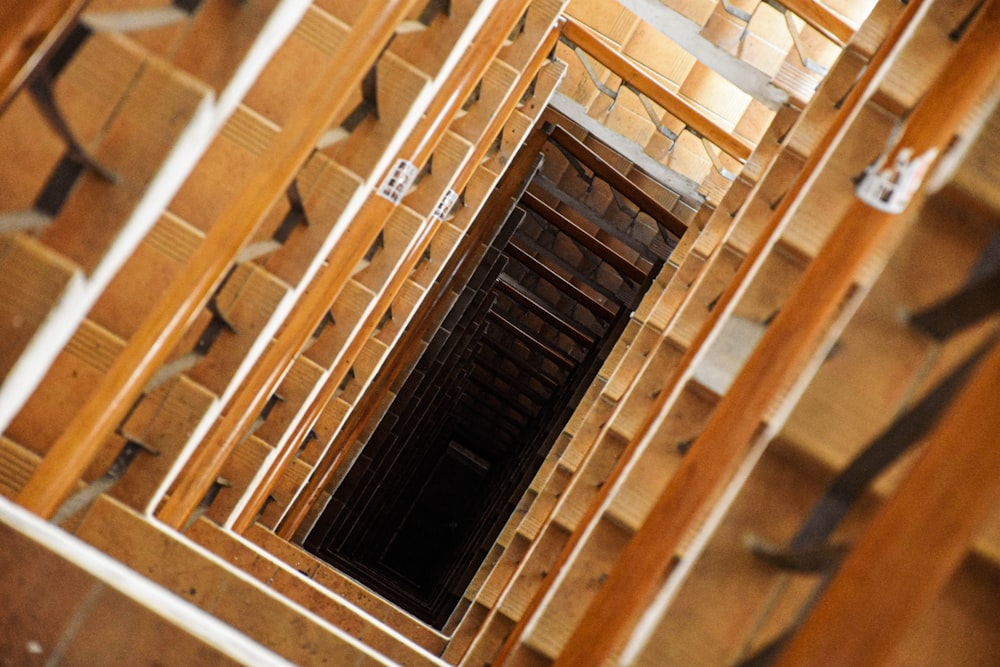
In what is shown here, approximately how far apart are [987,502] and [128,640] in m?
3.33

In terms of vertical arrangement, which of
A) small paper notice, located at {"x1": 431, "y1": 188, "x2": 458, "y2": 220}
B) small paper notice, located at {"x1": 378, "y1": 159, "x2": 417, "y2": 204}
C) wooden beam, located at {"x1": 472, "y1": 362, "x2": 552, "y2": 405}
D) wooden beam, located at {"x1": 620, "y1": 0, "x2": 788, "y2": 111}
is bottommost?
small paper notice, located at {"x1": 378, "y1": 159, "x2": 417, "y2": 204}

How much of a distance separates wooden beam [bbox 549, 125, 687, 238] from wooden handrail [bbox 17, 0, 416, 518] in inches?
344

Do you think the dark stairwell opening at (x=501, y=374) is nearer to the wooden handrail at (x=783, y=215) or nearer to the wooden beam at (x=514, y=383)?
the wooden beam at (x=514, y=383)

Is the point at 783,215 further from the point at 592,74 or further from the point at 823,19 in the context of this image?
the point at 592,74

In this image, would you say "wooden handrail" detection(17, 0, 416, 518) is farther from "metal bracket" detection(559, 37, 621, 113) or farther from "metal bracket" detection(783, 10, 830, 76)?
"metal bracket" detection(559, 37, 621, 113)

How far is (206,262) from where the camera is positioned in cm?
420

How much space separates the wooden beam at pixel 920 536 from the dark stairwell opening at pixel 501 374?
10.4 m

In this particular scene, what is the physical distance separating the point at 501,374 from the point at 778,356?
18.4 meters

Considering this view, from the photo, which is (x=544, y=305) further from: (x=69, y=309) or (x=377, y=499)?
(x=69, y=309)

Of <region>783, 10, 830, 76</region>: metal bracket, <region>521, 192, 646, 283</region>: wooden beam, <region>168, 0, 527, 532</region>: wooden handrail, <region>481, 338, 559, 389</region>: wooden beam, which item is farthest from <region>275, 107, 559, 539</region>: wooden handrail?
<region>481, 338, 559, 389</region>: wooden beam

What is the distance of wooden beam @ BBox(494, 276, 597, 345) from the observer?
702 inches

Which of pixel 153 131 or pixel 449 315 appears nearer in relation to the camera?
pixel 153 131

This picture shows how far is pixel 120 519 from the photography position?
17.3 ft

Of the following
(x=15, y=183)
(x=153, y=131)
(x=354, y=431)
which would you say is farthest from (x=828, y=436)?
→ (x=354, y=431)
